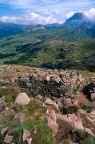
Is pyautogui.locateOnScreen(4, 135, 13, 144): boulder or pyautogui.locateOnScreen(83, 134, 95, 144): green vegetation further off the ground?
pyautogui.locateOnScreen(4, 135, 13, 144): boulder

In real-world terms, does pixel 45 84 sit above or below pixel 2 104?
below

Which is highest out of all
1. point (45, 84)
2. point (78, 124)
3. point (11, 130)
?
point (11, 130)

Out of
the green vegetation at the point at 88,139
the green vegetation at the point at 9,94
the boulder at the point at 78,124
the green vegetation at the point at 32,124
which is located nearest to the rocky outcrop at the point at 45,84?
the green vegetation at the point at 9,94

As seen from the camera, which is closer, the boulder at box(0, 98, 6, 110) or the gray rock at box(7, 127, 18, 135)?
the gray rock at box(7, 127, 18, 135)

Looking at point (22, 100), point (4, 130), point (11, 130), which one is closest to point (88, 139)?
point (11, 130)

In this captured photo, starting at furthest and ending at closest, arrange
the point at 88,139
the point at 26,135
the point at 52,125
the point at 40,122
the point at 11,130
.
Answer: the point at 52,125, the point at 40,122, the point at 88,139, the point at 11,130, the point at 26,135

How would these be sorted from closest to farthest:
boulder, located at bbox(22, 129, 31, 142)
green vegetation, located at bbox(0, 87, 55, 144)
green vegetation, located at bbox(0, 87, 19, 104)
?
1. boulder, located at bbox(22, 129, 31, 142)
2. green vegetation, located at bbox(0, 87, 55, 144)
3. green vegetation, located at bbox(0, 87, 19, 104)

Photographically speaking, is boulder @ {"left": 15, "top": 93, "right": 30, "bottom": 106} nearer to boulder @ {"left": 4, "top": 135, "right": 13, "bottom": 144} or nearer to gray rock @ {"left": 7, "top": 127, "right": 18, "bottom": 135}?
gray rock @ {"left": 7, "top": 127, "right": 18, "bottom": 135}

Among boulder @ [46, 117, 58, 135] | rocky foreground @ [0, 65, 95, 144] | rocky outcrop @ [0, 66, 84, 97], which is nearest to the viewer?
rocky foreground @ [0, 65, 95, 144]

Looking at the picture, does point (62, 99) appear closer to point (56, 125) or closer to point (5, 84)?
point (5, 84)

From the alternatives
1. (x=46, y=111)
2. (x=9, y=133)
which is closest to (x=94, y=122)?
(x=46, y=111)

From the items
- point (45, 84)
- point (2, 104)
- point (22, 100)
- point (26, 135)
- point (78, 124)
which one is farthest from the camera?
point (45, 84)

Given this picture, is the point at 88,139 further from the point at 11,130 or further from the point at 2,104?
the point at 2,104

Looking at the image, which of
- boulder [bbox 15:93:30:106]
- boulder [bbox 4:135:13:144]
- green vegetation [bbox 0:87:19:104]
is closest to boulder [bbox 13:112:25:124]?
boulder [bbox 4:135:13:144]
